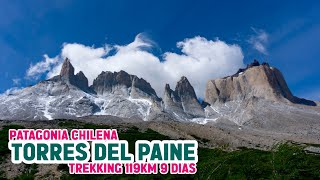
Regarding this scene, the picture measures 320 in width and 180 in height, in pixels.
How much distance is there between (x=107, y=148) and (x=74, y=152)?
3.36 metres

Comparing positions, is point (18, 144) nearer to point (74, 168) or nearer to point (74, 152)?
point (74, 168)

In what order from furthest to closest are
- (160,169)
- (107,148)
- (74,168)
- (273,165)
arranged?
(74,168)
(107,148)
(160,169)
(273,165)

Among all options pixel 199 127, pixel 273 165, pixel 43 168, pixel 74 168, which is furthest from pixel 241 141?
pixel 273 165

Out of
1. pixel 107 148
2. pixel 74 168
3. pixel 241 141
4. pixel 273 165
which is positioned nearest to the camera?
pixel 273 165

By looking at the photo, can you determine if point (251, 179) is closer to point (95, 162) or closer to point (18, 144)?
point (95, 162)

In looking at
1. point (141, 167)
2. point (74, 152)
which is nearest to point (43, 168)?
point (74, 152)

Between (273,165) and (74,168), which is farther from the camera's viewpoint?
(74,168)

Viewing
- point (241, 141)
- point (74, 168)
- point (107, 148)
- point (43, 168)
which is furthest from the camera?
point (241, 141)

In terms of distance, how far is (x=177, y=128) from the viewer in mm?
141000

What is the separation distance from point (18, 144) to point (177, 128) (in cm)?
9948

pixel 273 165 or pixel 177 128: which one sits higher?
pixel 177 128

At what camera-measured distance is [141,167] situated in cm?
3400

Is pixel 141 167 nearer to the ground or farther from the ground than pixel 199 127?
nearer to the ground

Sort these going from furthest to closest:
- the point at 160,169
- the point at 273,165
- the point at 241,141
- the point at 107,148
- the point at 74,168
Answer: the point at 241,141 → the point at 74,168 → the point at 107,148 → the point at 160,169 → the point at 273,165
